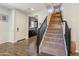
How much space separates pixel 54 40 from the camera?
1.63 metres

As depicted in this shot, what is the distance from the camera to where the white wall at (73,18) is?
158cm

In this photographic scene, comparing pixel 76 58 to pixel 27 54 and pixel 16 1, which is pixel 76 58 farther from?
pixel 16 1

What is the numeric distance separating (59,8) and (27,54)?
884 mm

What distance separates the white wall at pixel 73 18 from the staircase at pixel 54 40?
12 centimetres

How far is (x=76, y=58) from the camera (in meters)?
1.65

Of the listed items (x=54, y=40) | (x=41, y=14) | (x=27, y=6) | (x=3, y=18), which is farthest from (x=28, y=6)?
(x=54, y=40)

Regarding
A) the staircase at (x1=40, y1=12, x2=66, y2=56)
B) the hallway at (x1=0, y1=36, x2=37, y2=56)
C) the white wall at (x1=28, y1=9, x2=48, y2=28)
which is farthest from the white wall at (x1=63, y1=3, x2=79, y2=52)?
the hallway at (x1=0, y1=36, x2=37, y2=56)

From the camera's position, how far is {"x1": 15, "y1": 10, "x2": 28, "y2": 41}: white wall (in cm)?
168

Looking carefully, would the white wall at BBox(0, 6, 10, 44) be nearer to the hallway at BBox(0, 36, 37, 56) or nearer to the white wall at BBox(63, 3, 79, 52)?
the hallway at BBox(0, 36, 37, 56)

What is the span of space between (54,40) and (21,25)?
59cm

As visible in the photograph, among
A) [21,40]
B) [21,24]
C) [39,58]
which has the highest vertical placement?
[21,24]

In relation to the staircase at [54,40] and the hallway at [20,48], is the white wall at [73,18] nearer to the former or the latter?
the staircase at [54,40]

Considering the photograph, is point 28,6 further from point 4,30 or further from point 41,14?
point 4,30

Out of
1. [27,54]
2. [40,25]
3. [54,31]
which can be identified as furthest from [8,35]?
[54,31]
